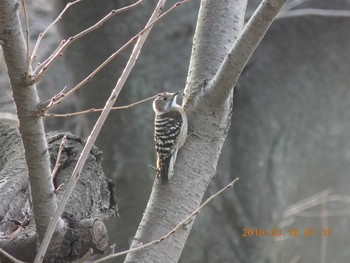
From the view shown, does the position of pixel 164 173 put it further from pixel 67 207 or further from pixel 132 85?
pixel 132 85

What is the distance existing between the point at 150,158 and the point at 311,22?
1.86 metres

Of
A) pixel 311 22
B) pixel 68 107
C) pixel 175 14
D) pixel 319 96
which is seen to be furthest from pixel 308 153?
pixel 68 107

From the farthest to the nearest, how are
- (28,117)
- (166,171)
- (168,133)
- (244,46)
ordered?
(168,133)
(166,171)
(244,46)
(28,117)

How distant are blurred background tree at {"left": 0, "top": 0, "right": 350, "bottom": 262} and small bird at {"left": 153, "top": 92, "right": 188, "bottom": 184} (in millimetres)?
1725

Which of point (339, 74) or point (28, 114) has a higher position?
point (339, 74)

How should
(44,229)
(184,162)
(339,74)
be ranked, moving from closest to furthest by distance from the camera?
1. (44,229)
2. (184,162)
3. (339,74)

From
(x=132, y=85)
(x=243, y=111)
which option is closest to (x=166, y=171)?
(x=132, y=85)

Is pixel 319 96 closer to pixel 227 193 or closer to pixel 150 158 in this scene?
pixel 227 193

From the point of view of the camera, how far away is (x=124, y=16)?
6312 millimetres

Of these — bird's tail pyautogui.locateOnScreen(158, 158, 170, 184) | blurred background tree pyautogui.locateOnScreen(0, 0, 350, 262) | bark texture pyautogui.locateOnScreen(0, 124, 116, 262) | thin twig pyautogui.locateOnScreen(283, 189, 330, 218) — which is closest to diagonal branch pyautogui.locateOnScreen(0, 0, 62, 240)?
bark texture pyautogui.locateOnScreen(0, 124, 116, 262)

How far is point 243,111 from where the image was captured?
686cm
